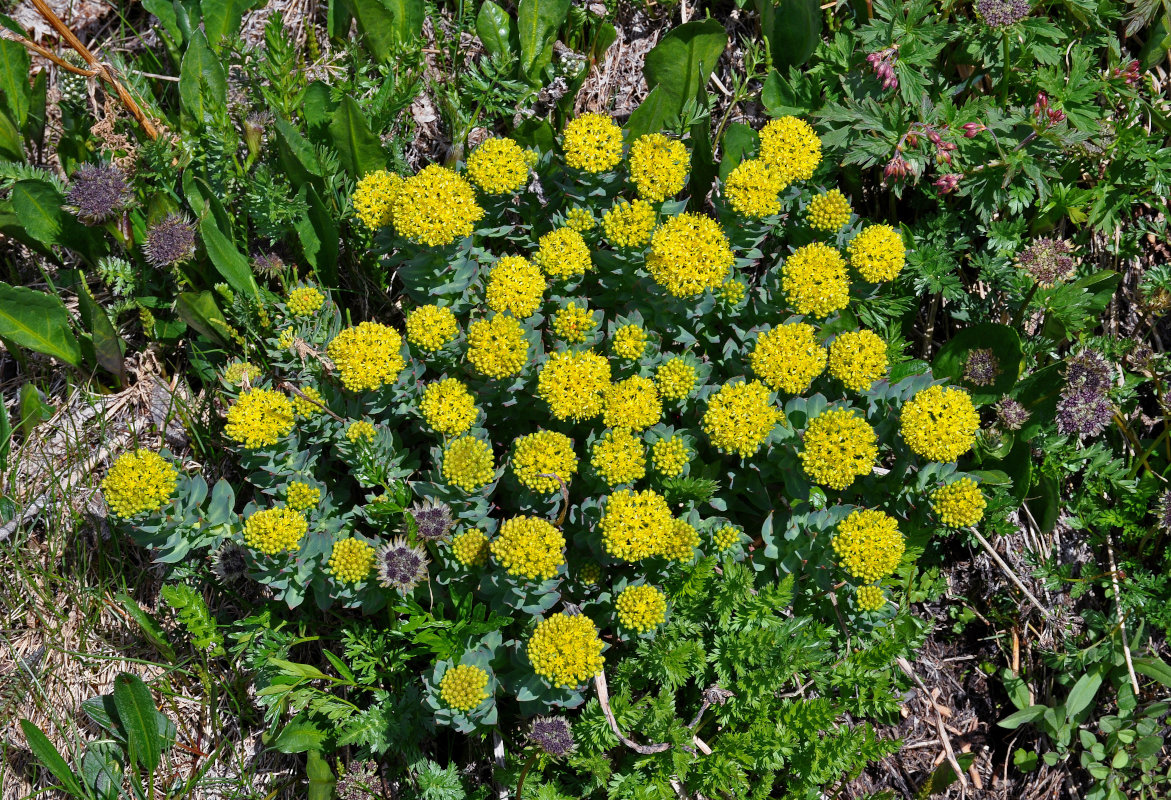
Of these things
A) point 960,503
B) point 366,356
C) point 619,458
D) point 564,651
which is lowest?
point 960,503

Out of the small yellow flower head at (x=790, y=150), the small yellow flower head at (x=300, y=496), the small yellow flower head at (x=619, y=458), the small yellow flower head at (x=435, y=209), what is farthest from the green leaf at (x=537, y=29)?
the small yellow flower head at (x=300, y=496)

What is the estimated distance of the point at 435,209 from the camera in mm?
3699

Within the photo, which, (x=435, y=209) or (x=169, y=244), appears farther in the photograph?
(x=169, y=244)

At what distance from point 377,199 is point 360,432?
114cm

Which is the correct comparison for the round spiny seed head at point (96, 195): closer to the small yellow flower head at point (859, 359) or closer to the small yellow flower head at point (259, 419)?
the small yellow flower head at point (259, 419)

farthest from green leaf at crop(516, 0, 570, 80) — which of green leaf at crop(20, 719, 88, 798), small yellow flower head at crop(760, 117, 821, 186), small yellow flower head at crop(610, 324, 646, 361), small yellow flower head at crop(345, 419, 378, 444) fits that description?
green leaf at crop(20, 719, 88, 798)

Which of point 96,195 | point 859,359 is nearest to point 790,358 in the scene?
point 859,359

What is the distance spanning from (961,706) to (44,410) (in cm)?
543

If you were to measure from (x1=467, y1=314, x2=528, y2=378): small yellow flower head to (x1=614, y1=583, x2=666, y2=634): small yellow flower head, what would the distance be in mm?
1082

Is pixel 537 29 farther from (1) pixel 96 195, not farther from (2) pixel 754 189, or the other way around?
(1) pixel 96 195

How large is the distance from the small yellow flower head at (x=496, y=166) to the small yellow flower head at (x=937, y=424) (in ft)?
6.82

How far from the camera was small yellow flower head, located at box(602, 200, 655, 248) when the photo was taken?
12.7ft

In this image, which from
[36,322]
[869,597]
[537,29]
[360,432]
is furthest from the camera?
[537,29]

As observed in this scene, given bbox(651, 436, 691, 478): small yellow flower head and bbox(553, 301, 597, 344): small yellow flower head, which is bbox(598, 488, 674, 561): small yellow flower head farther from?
bbox(553, 301, 597, 344): small yellow flower head
